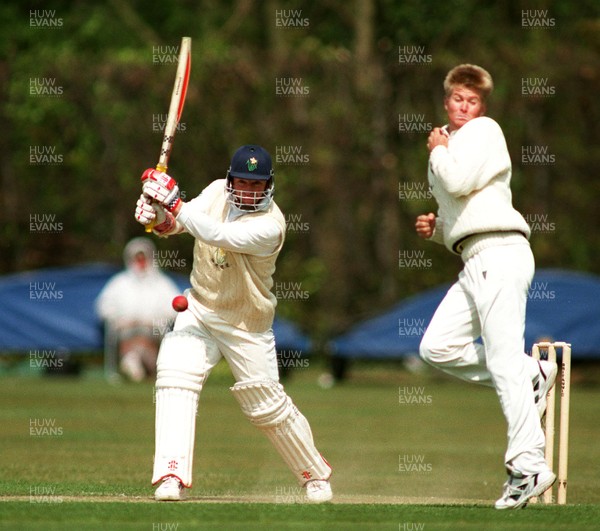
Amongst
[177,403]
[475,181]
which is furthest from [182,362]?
[475,181]

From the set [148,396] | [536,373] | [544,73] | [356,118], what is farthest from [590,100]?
[536,373]

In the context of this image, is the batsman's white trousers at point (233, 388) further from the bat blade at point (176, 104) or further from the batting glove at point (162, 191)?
the bat blade at point (176, 104)

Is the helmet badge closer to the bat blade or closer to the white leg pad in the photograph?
the bat blade

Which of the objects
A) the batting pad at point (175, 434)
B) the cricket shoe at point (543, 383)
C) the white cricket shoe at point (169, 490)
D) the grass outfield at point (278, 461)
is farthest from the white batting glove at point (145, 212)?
the cricket shoe at point (543, 383)

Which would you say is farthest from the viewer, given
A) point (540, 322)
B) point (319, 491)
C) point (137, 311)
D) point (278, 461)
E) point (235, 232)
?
point (137, 311)

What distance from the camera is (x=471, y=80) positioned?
22.9 feet

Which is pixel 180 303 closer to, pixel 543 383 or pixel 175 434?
pixel 175 434

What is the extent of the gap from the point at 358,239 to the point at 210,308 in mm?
13306

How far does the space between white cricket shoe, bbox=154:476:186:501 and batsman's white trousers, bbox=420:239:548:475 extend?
135 centimetres

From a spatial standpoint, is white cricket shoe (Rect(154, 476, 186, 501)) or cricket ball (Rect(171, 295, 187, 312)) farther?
cricket ball (Rect(171, 295, 187, 312))

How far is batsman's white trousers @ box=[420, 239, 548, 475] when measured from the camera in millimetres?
6586

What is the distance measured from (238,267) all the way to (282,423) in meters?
0.82

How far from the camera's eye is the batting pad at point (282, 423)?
711cm

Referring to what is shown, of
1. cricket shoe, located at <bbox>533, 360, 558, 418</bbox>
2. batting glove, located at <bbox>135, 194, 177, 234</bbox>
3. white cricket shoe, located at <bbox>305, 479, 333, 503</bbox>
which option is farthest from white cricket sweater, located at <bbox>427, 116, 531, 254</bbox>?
white cricket shoe, located at <bbox>305, 479, 333, 503</bbox>
